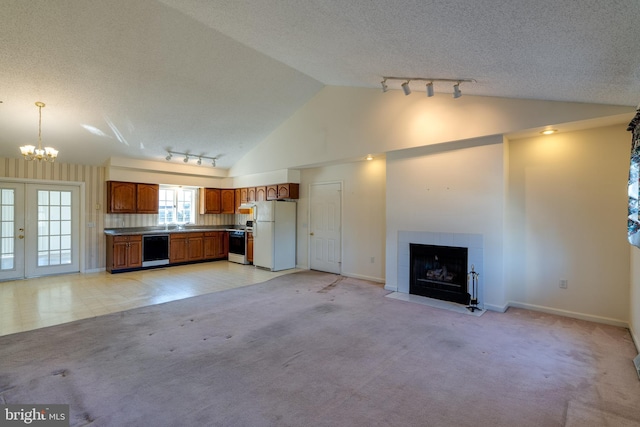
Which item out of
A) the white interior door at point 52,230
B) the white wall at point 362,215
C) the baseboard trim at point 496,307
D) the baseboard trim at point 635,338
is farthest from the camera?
→ the white interior door at point 52,230

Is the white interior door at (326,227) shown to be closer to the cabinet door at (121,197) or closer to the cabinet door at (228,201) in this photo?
the cabinet door at (228,201)

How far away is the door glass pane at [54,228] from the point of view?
20.6 feet

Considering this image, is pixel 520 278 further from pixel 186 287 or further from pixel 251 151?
pixel 251 151

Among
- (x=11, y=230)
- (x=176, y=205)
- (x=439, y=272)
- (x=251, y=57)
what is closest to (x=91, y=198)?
(x=11, y=230)

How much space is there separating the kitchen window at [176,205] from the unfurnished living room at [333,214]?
689 mm

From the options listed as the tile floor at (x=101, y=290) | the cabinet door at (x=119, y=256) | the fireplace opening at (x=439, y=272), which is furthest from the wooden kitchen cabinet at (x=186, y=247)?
the fireplace opening at (x=439, y=272)

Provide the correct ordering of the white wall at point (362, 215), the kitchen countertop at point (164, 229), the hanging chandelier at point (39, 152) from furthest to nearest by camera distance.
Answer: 1. the kitchen countertop at point (164, 229)
2. the white wall at point (362, 215)
3. the hanging chandelier at point (39, 152)

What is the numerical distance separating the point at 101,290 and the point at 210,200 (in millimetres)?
3776

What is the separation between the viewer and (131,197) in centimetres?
706

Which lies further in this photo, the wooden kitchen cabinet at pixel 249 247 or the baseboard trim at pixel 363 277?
the wooden kitchen cabinet at pixel 249 247

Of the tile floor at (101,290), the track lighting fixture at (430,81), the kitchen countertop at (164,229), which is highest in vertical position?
the track lighting fixture at (430,81)

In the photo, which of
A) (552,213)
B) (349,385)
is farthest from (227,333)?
(552,213)

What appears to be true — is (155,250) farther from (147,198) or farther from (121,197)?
(121,197)

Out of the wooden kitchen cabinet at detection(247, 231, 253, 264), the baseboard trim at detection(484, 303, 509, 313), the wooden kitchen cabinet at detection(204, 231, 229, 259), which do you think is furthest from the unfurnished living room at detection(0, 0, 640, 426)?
the wooden kitchen cabinet at detection(204, 231, 229, 259)
